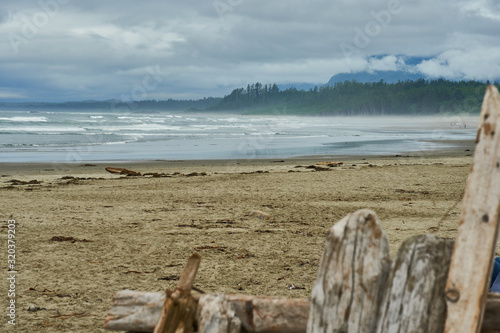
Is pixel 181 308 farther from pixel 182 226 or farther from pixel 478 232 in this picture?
pixel 182 226

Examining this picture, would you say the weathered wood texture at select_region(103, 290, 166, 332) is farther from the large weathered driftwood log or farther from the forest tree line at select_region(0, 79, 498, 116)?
the forest tree line at select_region(0, 79, 498, 116)

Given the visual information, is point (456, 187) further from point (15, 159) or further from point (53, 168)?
point (15, 159)

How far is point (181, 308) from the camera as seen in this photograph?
274 centimetres

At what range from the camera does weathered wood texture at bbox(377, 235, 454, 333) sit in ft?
8.00

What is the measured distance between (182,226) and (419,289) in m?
6.42

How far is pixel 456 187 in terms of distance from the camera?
1300cm

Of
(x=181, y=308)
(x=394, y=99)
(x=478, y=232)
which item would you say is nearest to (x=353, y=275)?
(x=478, y=232)

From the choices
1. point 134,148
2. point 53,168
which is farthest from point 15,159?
point 134,148

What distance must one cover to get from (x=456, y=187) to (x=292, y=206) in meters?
5.00

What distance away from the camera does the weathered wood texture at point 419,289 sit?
8.00 feet

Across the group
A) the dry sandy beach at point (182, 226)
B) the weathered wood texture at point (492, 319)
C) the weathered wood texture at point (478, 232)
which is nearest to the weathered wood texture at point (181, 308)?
the weathered wood texture at point (478, 232)

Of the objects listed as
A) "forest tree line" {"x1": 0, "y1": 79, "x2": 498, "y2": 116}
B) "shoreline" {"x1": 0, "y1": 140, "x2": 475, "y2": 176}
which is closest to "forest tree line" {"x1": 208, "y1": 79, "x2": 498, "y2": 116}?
"forest tree line" {"x1": 0, "y1": 79, "x2": 498, "y2": 116}

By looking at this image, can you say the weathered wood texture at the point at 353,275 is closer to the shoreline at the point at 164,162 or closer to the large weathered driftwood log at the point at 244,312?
the large weathered driftwood log at the point at 244,312

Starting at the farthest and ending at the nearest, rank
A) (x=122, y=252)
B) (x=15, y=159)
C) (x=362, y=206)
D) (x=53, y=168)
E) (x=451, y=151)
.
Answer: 1. (x=451, y=151)
2. (x=15, y=159)
3. (x=53, y=168)
4. (x=362, y=206)
5. (x=122, y=252)
